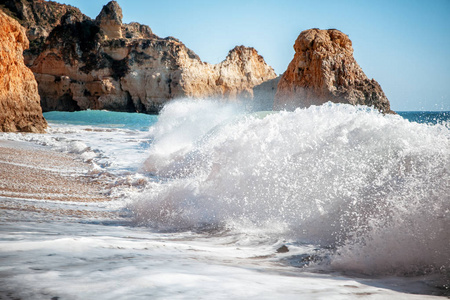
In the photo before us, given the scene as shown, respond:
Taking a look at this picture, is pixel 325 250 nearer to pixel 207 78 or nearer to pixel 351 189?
pixel 351 189

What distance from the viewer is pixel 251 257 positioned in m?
2.33

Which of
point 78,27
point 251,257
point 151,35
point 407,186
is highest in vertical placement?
point 151,35

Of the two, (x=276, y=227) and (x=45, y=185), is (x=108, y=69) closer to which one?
(x=45, y=185)

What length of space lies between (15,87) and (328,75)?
13.6 m

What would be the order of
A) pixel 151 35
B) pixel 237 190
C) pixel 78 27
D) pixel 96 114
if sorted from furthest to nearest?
pixel 151 35, pixel 78 27, pixel 96 114, pixel 237 190

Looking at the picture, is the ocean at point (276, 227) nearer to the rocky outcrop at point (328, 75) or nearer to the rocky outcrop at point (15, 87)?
the rocky outcrop at point (15, 87)

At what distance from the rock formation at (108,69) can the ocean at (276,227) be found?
3273 cm

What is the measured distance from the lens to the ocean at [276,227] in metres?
1.55

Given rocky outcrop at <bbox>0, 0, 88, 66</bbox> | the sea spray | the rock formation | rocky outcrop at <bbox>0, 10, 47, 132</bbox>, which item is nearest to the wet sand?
the sea spray

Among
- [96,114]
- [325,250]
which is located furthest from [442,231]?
[96,114]

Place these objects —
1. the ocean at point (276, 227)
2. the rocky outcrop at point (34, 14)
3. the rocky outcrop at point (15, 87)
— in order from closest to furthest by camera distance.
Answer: the ocean at point (276, 227) → the rocky outcrop at point (15, 87) → the rocky outcrop at point (34, 14)

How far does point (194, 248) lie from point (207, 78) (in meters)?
37.9

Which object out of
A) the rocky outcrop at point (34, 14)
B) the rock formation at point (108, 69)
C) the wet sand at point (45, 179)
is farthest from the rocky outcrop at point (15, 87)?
the rocky outcrop at point (34, 14)

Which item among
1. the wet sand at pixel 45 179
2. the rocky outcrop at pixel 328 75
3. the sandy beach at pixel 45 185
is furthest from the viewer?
the rocky outcrop at pixel 328 75
